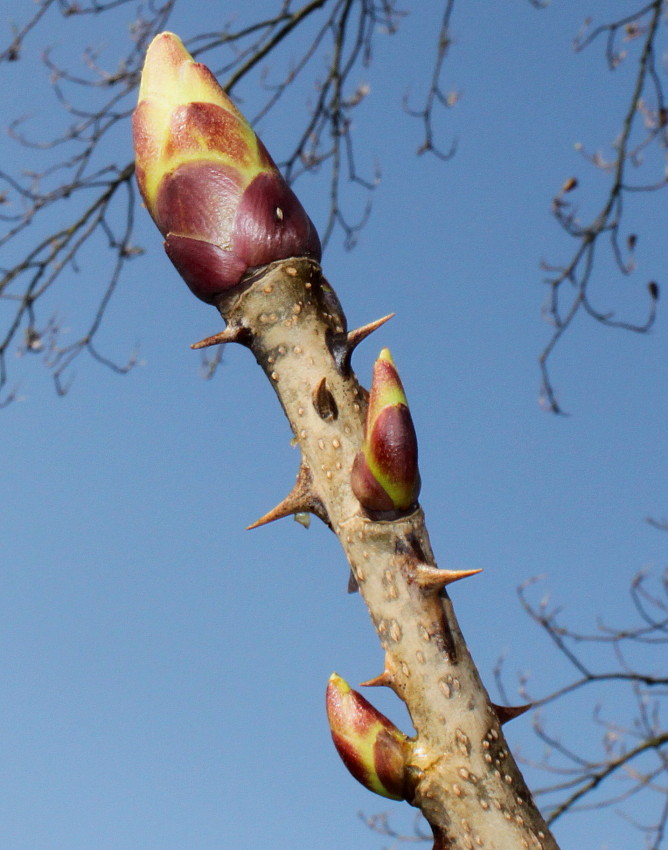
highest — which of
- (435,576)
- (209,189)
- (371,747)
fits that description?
(209,189)

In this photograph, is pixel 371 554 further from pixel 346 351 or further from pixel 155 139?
pixel 155 139

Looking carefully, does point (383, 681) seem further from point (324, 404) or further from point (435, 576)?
point (324, 404)

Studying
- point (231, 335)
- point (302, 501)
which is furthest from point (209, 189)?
point (302, 501)

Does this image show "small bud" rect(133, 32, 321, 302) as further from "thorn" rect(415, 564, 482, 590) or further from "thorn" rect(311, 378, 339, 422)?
"thorn" rect(415, 564, 482, 590)

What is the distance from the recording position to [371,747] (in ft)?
2.19

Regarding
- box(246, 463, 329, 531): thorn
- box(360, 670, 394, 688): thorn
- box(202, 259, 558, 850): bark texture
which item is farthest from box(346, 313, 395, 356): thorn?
box(360, 670, 394, 688): thorn

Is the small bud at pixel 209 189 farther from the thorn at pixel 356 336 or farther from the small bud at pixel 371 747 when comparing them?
the small bud at pixel 371 747

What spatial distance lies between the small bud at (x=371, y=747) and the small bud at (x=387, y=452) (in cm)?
16

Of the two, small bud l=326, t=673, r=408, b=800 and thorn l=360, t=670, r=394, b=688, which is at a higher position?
thorn l=360, t=670, r=394, b=688

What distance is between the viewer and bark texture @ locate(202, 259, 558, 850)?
649 mm

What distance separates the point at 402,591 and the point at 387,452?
0.36ft

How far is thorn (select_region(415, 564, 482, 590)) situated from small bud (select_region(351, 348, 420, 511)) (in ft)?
0.16

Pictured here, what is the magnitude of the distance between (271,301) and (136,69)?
3.57 meters

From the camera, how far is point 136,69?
3.90 meters
